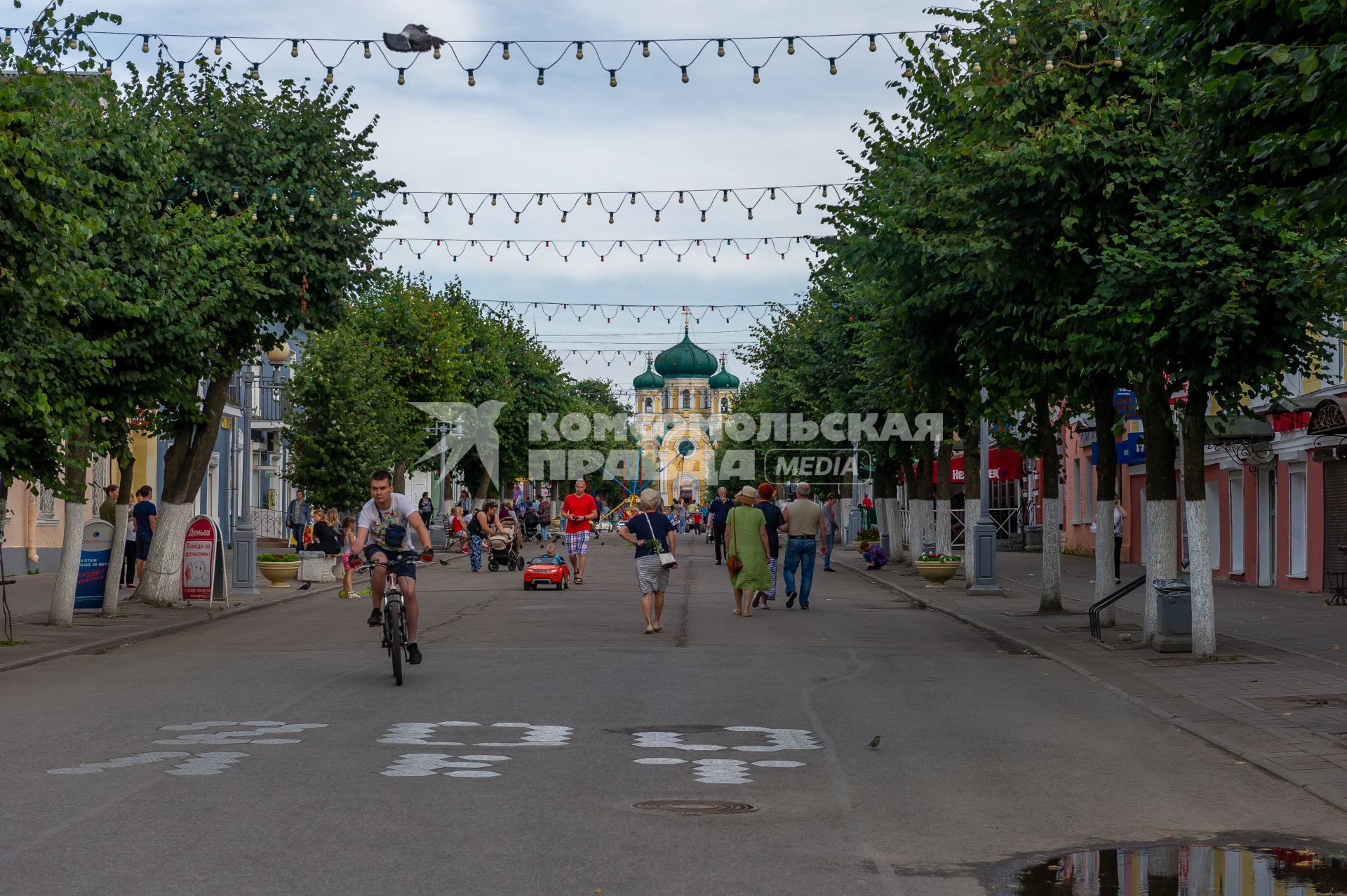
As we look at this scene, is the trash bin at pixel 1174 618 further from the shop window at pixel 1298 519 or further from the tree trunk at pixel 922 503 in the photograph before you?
the tree trunk at pixel 922 503

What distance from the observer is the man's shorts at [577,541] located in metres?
31.2

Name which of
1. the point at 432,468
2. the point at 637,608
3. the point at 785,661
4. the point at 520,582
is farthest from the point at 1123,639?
the point at 432,468

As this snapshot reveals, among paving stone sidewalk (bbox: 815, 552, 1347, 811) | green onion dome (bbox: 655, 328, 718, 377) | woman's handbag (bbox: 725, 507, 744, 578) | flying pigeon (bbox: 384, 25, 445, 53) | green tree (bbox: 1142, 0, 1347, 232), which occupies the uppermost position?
green onion dome (bbox: 655, 328, 718, 377)

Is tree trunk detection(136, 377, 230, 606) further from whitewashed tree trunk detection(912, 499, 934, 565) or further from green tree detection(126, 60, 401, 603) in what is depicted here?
whitewashed tree trunk detection(912, 499, 934, 565)

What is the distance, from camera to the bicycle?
44.0 feet

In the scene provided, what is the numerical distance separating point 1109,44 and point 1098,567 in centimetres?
677

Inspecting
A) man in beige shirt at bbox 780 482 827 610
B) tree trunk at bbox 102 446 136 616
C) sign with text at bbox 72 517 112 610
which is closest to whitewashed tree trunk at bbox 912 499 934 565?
man in beige shirt at bbox 780 482 827 610

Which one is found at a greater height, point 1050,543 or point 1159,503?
point 1159,503

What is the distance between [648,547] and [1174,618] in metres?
Answer: 6.43

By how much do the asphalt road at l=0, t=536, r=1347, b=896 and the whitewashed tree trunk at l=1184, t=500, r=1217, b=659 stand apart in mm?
1696

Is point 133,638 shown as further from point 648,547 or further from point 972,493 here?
point 972,493

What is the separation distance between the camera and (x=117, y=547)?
22.6 m

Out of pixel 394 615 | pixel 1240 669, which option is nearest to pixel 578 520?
pixel 1240 669

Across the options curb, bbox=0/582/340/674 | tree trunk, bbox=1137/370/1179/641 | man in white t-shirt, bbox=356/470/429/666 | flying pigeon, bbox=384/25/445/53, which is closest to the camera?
man in white t-shirt, bbox=356/470/429/666
